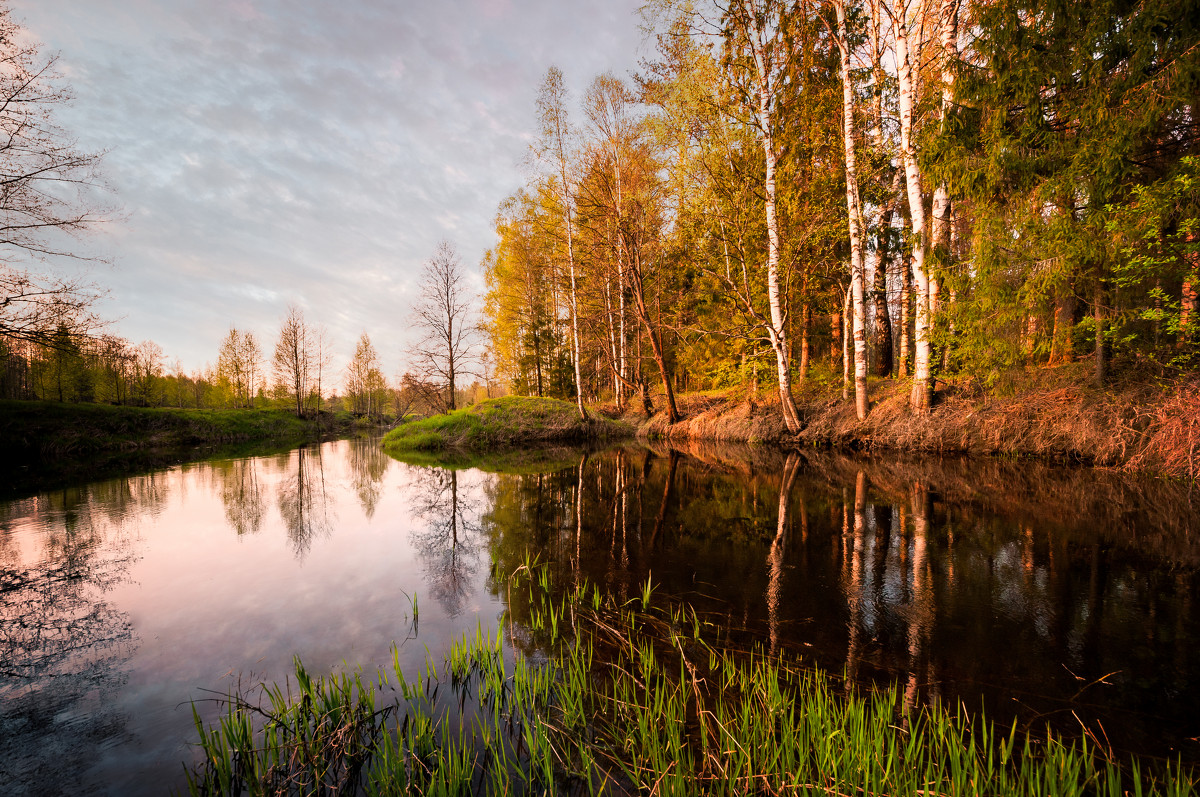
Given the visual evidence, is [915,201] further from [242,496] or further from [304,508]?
[242,496]

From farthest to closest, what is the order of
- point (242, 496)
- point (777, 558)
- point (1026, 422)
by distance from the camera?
point (242, 496) < point (1026, 422) < point (777, 558)

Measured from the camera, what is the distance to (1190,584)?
370 centimetres

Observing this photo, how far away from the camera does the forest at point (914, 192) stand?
7.20 meters

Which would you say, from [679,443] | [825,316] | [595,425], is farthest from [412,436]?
[825,316]

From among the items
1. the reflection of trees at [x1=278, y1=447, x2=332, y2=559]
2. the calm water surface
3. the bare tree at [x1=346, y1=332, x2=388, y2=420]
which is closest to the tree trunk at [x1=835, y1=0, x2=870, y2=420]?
the calm water surface

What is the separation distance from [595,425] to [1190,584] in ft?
58.5

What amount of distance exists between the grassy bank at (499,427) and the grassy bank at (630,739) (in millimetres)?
16808

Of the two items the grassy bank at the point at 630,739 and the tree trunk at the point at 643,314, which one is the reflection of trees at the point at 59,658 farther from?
the tree trunk at the point at 643,314

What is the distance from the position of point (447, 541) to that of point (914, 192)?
43.9 ft

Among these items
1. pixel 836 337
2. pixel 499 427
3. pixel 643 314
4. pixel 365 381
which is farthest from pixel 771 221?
pixel 365 381

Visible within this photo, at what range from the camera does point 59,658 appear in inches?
125

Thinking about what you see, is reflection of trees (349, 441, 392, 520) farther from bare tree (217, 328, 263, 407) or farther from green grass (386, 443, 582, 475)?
bare tree (217, 328, 263, 407)

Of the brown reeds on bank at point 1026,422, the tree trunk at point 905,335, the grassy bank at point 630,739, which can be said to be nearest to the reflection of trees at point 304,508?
the grassy bank at point 630,739

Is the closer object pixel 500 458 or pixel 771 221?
pixel 771 221
